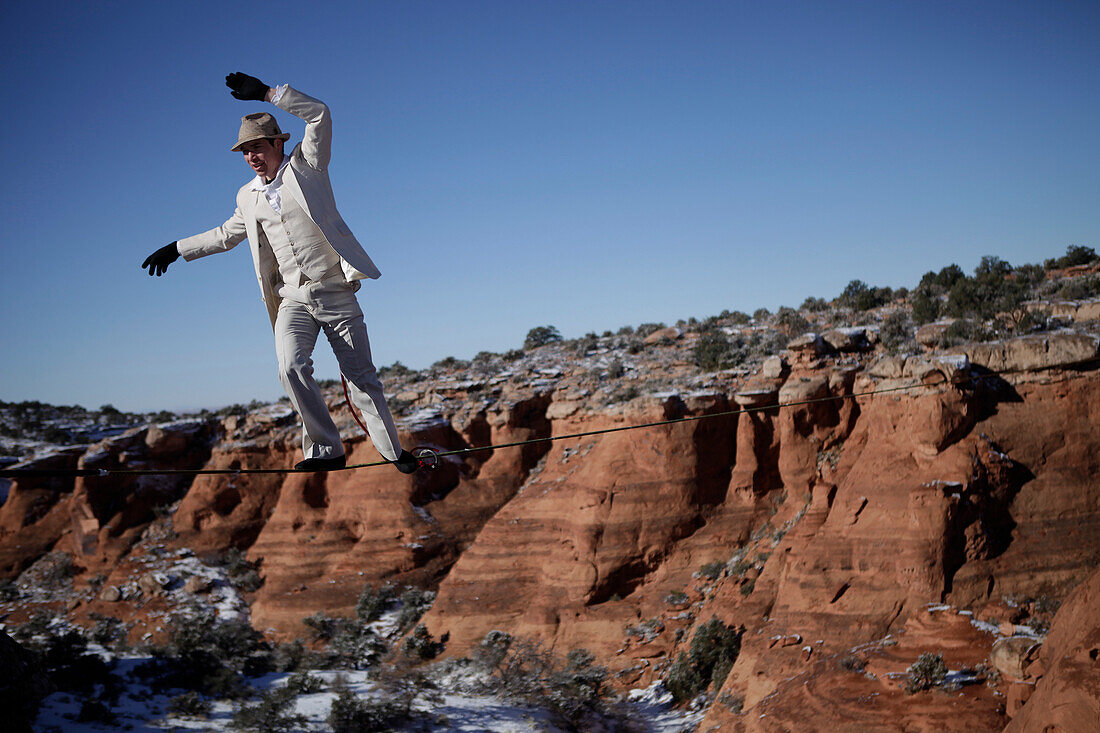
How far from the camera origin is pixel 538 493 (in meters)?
21.8

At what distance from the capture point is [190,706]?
1397 cm

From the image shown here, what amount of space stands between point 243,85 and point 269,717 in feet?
38.5

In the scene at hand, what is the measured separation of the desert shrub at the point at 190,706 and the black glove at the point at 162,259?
37.1 feet

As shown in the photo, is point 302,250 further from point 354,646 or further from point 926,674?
point 354,646

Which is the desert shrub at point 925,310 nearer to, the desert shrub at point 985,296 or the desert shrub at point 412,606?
the desert shrub at point 985,296

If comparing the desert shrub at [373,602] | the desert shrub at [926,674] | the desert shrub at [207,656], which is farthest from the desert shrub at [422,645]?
the desert shrub at [926,674]

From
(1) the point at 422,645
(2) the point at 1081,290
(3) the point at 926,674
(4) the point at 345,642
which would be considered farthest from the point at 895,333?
(4) the point at 345,642

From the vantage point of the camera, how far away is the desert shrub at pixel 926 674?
11312 mm

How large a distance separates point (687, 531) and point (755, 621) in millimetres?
3647

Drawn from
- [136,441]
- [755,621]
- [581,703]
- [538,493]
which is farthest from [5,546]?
[755,621]

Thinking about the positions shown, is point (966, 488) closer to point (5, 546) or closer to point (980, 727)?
point (980, 727)

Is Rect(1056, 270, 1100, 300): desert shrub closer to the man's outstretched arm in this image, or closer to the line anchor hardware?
the line anchor hardware

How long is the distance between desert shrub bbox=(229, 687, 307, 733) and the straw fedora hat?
11.1 metres

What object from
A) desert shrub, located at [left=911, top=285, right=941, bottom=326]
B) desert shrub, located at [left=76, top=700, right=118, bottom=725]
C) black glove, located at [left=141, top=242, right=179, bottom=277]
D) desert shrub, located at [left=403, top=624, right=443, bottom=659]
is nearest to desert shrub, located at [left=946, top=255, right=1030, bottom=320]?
desert shrub, located at [left=911, top=285, right=941, bottom=326]
